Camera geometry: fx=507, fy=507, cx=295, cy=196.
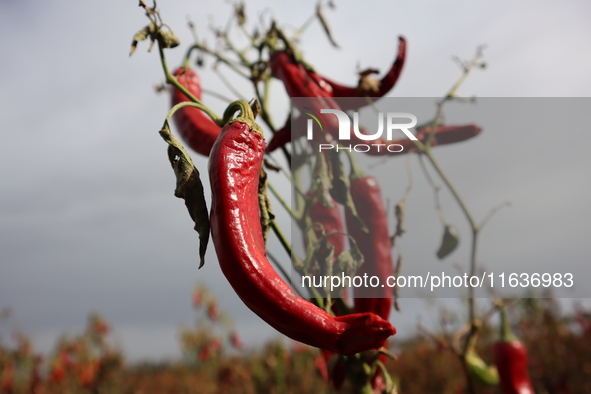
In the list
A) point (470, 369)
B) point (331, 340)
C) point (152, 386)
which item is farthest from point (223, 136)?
point (152, 386)

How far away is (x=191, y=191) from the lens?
3.00ft

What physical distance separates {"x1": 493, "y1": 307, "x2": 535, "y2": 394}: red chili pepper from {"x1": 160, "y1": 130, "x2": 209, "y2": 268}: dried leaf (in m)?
1.52

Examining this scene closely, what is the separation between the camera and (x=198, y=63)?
1.85m

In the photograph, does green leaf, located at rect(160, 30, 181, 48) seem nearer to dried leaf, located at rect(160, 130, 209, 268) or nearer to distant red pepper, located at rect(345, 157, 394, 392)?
dried leaf, located at rect(160, 130, 209, 268)

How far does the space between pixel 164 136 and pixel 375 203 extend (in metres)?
0.74

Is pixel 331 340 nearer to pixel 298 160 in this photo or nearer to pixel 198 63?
pixel 298 160

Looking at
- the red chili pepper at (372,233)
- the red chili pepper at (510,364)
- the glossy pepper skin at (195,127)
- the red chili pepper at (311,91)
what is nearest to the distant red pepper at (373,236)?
the red chili pepper at (372,233)

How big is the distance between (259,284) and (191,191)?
210 millimetres

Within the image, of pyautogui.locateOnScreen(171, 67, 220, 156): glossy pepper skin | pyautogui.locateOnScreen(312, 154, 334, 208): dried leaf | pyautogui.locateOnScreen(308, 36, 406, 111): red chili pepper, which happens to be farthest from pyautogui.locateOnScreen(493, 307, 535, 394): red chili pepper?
pyautogui.locateOnScreen(171, 67, 220, 156): glossy pepper skin

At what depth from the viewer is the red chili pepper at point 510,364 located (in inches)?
80.0

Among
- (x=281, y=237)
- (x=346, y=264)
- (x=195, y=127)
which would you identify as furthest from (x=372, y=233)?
(x=195, y=127)

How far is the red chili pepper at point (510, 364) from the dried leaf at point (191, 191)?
1521mm

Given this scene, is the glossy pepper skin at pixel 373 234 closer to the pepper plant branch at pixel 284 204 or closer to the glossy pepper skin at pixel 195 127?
the pepper plant branch at pixel 284 204

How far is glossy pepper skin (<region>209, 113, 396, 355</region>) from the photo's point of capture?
0.84m
